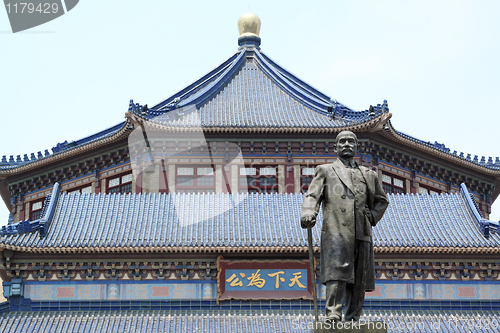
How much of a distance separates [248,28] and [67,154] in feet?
39.9

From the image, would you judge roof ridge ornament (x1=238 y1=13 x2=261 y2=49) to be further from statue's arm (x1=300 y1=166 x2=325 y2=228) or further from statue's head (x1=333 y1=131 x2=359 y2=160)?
statue's arm (x1=300 y1=166 x2=325 y2=228)

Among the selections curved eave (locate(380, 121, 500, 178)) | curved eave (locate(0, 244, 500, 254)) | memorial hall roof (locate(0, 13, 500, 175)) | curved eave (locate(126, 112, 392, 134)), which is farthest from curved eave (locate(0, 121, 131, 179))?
curved eave (locate(380, 121, 500, 178))

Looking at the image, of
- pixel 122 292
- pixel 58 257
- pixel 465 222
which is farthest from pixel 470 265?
pixel 58 257

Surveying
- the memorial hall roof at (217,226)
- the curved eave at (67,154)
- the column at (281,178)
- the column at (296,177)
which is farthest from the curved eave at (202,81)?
the memorial hall roof at (217,226)

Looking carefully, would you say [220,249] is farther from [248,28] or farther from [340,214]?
[248,28]

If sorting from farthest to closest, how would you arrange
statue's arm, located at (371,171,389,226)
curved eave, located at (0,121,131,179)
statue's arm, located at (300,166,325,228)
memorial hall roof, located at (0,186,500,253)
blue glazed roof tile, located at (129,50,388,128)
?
1. blue glazed roof tile, located at (129,50,388,128)
2. curved eave, located at (0,121,131,179)
3. memorial hall roof, located at (0,186,500,253)
4. statue's arm, located at (371,171,389,226)
5. statue's arm, located at (300,166,325,228)

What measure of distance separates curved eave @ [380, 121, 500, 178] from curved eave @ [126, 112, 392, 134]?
69 centimetres

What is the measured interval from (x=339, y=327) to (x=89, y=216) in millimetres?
14795

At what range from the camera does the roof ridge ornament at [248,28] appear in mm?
39250

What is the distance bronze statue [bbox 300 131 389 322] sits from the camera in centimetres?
1025

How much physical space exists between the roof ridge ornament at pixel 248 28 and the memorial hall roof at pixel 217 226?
1636cm

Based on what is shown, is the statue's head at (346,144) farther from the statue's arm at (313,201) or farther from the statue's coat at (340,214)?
the statue's arm at (313,201)

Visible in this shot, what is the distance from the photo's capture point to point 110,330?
67.8 feet

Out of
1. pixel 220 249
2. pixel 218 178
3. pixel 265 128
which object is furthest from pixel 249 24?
pixel 220 249
